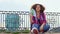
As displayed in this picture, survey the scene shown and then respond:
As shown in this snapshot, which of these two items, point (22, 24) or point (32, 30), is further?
point (22, 24)

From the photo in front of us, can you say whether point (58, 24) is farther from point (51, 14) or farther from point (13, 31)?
point (13, 31)

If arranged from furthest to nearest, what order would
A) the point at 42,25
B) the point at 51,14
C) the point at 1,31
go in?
the point at 51,14 < the point at 1,31 < the point at 42,25

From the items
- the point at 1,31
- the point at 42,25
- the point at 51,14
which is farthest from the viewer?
the point at 51,14

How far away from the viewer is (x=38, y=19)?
36.4 feet

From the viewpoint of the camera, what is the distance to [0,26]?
1513 centimetres

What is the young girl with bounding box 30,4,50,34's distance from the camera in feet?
36.0

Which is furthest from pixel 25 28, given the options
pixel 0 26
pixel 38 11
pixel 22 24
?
pixel 38 11

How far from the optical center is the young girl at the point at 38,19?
36.0 ft

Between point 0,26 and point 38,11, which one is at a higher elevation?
point 38,11

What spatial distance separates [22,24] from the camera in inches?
595

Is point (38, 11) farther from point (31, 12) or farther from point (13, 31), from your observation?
point (13, 31)

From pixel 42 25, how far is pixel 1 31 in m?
4.20

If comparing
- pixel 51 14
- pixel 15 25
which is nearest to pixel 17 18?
pixel 15 25

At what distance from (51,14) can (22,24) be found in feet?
6.23
